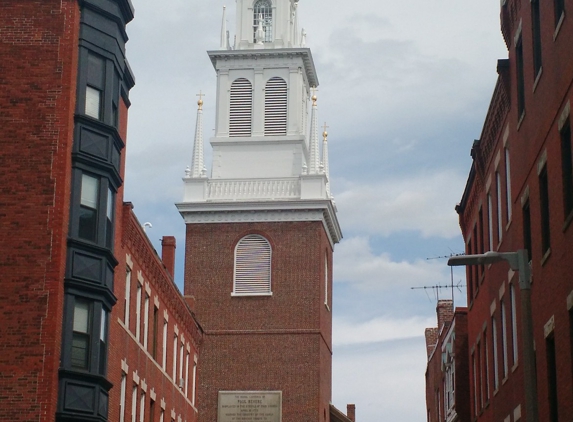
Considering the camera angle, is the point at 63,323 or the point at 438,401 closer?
the point at 63,323

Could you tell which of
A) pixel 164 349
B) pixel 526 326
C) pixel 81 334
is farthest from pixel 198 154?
pixel 526 326

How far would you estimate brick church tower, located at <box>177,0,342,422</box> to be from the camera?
6350 cm

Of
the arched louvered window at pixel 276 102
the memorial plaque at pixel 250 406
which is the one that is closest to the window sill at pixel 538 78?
the memorial plaque at pixel 250 406

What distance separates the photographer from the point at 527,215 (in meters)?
29.5

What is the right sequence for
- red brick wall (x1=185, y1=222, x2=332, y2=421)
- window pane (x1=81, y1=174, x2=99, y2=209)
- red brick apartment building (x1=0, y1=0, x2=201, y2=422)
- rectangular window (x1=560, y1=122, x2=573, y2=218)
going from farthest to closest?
red brick wall (x1=185, y1=222, x2=332, y2=421) < window pane (x1=81, y1=174, x2=99, y2=209) < red brick apartment building (x1=0, y1=0, x2=201, y2=422) < rectangular window (x1=560, y1=122, x2=573, y2=218)

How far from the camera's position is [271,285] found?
64.9 metres

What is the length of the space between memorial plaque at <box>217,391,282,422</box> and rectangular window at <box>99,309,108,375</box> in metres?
29.3

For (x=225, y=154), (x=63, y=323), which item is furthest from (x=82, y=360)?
(x=225, y=154)

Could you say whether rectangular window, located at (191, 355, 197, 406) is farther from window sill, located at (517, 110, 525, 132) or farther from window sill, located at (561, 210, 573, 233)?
window sill, located at (561, 210, 573, 233)

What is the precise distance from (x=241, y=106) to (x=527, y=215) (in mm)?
39669

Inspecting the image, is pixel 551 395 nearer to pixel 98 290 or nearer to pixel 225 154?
pixel 98 290

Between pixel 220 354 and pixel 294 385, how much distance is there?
4.19 meters

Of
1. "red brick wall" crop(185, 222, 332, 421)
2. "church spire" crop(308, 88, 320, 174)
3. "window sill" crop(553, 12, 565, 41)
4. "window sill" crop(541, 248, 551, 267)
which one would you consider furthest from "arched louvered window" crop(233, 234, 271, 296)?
"window sill" crop(553, 12, 565, 41)

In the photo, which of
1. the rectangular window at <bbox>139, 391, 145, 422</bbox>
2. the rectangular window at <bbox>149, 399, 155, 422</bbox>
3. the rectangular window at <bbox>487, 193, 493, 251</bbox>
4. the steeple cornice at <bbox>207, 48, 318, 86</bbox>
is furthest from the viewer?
the steeple cornice at <bbox>207, 48, 318, 86</bbox>
